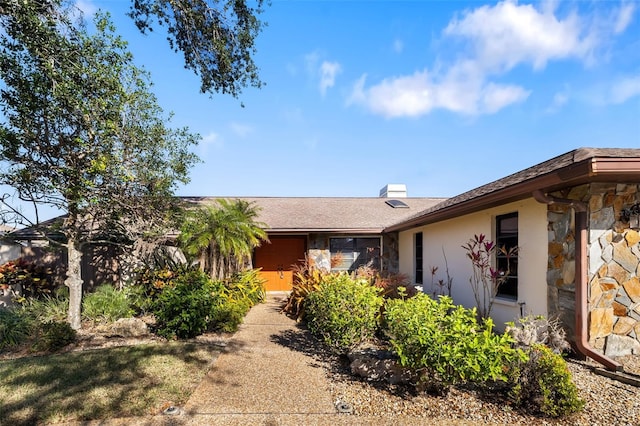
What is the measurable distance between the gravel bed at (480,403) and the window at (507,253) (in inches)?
79.0

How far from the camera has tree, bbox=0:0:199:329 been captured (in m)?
5.73

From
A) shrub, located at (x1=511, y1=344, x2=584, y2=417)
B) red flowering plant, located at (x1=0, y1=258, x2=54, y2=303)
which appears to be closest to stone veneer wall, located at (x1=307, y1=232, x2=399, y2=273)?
red flowering plant, located at (x1=0, y1=258, x2=54, y2=303)

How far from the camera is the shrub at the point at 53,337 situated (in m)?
5.66

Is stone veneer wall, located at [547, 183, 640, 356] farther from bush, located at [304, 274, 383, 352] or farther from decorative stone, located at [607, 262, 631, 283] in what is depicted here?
bush, located at [304, 274, 383, 352]

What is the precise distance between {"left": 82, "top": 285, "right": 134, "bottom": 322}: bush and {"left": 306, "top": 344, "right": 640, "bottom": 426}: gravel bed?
5181mm

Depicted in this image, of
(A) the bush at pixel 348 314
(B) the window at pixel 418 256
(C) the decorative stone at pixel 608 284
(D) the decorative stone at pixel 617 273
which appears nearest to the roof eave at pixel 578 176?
(D) the decorative stone at pixel 617 273

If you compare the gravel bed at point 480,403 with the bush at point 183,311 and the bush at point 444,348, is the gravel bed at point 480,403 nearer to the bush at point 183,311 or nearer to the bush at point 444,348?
the bush at point 444,348

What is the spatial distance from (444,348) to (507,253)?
3563mm

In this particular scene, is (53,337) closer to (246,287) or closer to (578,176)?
(246,287)

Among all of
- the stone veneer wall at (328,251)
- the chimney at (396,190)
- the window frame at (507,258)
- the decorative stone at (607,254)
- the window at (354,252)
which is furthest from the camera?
the chimney at (396,190)

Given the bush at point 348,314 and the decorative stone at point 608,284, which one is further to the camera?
the bush at point 348,314

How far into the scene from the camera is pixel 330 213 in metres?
13.9

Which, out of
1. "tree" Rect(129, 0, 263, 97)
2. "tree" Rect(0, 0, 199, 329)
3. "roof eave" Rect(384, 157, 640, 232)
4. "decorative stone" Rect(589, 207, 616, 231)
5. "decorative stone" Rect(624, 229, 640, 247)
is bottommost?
"decorative stone" Rect(624, 229, 640, 247)

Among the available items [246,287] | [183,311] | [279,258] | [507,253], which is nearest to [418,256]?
[507,253]
